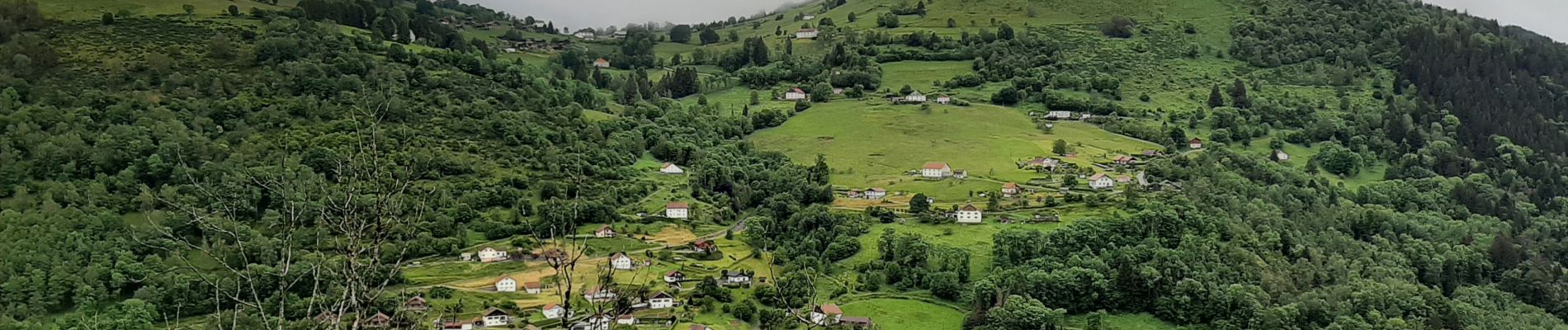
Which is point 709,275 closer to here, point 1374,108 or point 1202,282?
point 1202,282

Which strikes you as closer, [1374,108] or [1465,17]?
[1374,108]

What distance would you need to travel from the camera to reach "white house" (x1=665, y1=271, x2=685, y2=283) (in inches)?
2589

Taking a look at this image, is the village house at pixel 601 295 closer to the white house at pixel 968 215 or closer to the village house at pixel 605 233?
the village house at pixel 605 233

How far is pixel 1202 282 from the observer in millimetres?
64188

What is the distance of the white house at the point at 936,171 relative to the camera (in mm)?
91625

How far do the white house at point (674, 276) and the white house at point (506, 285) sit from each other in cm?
801

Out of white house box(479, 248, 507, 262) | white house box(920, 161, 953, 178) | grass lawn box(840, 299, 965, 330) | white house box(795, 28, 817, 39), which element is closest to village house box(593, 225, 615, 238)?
white house box(479, 248, 507, 262)

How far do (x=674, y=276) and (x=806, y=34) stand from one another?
294 feet

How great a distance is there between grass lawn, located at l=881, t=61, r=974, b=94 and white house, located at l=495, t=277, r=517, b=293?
63550 mm

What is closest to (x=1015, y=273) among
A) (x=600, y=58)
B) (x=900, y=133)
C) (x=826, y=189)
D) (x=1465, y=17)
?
(x=826, y=189)

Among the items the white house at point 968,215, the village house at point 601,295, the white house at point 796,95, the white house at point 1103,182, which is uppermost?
the village house at point 601,295

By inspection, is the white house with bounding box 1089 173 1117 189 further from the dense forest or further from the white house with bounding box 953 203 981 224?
the white house with bounding box 953 203 981 224

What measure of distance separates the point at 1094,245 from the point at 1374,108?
58426 millimetres

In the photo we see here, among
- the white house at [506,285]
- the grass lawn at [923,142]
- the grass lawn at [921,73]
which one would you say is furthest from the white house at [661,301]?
the grass lawn at [921,73]
